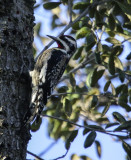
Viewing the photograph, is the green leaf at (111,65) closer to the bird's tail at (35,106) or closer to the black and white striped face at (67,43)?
the bird's tail at (35,106)

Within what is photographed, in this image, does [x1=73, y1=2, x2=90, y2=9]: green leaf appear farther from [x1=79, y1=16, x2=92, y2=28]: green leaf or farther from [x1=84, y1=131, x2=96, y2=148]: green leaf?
[x1=84, y1=131, x2=96, y2=148]: green leaf

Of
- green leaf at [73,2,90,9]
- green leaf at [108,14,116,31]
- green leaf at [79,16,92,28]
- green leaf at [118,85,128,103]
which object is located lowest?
green leaf at [118,85,128,103]

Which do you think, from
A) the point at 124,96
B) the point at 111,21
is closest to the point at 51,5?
the point at 111,21

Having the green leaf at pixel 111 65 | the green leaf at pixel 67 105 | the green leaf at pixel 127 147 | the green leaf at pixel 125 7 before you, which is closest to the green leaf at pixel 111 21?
the green leaf at pixel 125 7

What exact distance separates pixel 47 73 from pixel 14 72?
965 mm

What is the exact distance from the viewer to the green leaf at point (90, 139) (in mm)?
3654

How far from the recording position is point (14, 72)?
10.3ft

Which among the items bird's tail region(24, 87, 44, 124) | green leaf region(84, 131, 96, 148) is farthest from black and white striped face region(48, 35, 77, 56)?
green leaf region(84, 131, 96, 148)

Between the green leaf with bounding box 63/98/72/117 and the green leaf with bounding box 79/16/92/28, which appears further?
the green leaf with bounding box 63/98/72/117

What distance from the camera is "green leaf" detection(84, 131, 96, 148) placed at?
365 cm

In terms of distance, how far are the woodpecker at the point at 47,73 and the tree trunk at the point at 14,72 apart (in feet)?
0.43

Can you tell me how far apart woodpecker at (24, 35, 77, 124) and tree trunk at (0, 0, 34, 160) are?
0.13m

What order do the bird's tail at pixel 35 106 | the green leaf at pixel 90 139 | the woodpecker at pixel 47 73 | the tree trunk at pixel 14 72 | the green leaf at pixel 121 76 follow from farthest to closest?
1. the green leaf at pixel 121 76
2. the green leaf at pixel 90 139
3. the woodpecker at pixel 47 73
4. the bird's tail at pixel 35 106
5. the tree trunk at pixel 14 72

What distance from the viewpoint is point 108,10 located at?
4031mm
